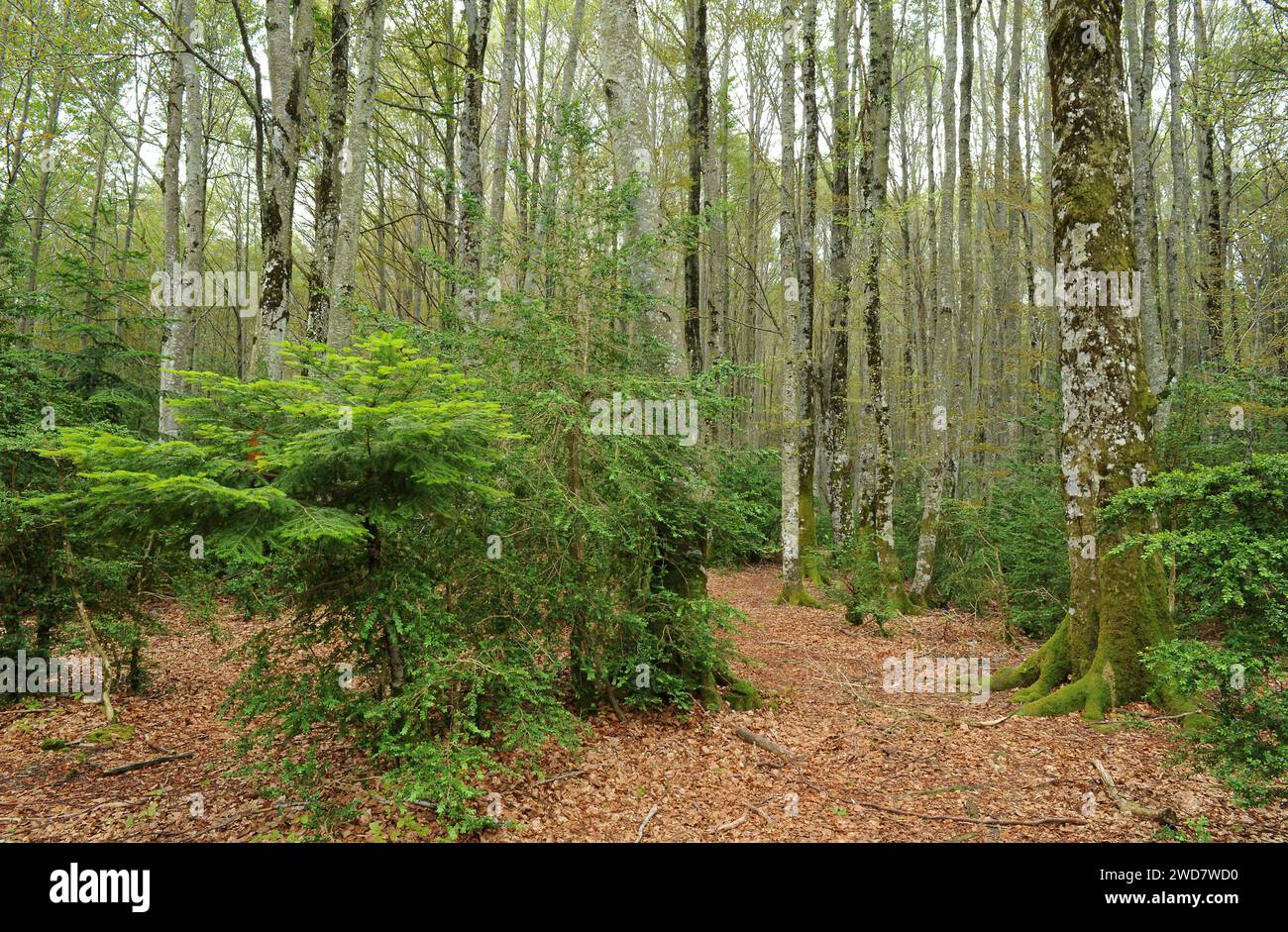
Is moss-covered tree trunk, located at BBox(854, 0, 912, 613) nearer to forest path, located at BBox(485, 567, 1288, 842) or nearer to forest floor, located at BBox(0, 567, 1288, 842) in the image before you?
forest path, located at BBox(485, 567, 1288, 842)

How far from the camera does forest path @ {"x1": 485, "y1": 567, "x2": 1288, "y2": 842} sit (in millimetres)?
3828

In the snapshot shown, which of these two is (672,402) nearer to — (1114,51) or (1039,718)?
(1039,718)

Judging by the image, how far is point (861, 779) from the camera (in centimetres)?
465

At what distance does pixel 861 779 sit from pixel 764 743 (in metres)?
0.83

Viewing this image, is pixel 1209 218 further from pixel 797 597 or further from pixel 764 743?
pixel 764 743

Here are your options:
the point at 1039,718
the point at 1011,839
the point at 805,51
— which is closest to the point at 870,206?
the point at 805,51

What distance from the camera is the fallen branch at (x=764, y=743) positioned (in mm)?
5094

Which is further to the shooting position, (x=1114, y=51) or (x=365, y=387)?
(x=1114, y=51)

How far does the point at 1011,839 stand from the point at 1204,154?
1650 centimetres

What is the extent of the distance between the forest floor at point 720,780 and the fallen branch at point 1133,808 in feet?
0.18

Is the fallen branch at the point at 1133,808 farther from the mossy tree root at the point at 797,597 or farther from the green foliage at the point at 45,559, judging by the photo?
the mossy tree root at the point at 797,597

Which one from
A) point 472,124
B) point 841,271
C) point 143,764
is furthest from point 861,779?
point 472,124

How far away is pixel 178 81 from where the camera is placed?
36.8ft

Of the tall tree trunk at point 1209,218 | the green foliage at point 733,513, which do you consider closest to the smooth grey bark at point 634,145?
the green foliage at point 733,513
